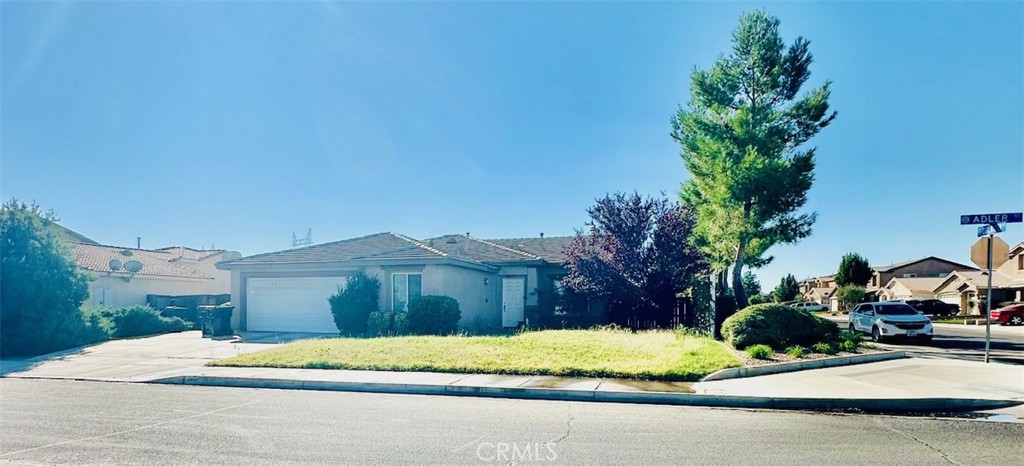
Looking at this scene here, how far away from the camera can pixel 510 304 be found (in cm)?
2555

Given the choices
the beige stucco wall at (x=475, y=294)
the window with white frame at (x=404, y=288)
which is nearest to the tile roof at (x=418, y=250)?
the beige stucco wall at (x=475, y=294)

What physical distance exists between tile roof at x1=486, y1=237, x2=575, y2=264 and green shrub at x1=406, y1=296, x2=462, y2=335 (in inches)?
290

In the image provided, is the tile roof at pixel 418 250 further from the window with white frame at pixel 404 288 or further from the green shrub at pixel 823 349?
the green shrub at pixel 823 349

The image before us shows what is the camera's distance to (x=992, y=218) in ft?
39.4

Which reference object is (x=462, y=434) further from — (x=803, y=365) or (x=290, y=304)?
(x=290, y=304)

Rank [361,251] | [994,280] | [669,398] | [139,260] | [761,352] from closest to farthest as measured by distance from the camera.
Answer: [669,398] → [761,352] → [361,251] → [139,260] → [994,280]

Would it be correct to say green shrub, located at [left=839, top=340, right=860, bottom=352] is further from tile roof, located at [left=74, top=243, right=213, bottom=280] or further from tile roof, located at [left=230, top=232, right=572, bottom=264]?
tile roof, located at [left=74, top=243, right=213, bottom=280]

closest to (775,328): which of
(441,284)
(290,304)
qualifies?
(441,284)

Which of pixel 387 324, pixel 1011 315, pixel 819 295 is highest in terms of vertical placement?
pixel 387 324

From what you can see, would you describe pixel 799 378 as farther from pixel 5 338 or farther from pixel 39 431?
pixel 5 338

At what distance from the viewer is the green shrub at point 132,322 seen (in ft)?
64.0

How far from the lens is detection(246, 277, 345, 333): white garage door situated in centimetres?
2184

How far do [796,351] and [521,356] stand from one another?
6.09 m

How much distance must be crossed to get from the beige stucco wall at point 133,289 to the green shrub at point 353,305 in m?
12.8
